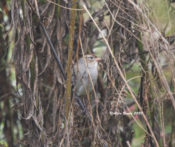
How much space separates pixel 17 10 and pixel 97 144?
121 centimetres

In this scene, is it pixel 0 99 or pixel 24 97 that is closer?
pixel 24 97

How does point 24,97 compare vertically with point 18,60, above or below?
below

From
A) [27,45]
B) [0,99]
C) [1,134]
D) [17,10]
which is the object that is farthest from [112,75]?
[1,134]

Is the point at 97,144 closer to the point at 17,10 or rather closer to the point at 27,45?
the point at 27,45

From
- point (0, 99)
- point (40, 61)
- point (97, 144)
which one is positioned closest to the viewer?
point (97, 144)

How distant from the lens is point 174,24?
8.46 ft

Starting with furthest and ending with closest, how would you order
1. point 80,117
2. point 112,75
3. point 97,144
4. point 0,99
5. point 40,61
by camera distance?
point 0,99, point 40,61, point 80,117, point 112,75, point 97,144

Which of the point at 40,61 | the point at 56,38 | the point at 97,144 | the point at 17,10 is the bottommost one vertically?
the point at 97,144

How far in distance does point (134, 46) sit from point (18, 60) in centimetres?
106

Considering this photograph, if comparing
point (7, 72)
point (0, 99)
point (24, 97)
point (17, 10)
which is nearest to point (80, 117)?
point (24, 97)

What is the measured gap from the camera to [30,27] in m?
2.55

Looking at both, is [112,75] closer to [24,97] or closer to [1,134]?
[24,97]

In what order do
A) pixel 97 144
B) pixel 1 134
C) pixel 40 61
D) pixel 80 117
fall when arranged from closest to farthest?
1. pixel 97 144
2. pixel 80 117
3. pixel 40 61
4. pixel 1 134

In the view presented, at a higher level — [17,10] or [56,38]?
[17,10]
